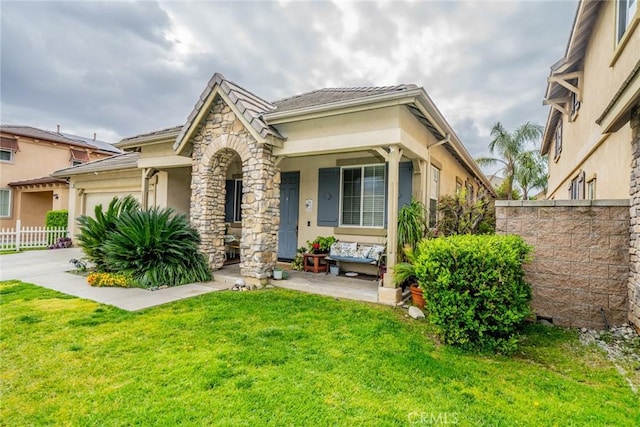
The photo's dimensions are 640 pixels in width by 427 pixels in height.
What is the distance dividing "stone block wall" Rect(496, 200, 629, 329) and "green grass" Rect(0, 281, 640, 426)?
52 cm

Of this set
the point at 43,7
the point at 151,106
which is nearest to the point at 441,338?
the point at 43,7

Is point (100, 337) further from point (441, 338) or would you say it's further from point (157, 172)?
point (157, 172)

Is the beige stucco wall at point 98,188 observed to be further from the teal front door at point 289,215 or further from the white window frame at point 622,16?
the white window frame at point 622,16

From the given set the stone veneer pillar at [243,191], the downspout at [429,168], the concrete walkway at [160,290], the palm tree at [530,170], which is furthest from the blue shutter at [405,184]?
the palm tree at [530,170]

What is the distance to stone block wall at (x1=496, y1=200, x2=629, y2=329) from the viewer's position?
186 inches

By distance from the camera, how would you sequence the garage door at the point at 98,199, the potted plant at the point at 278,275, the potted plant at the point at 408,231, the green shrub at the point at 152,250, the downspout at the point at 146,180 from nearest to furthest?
the potted plant at the point at 408,231 < the green shrub at the point at 152,250 < the potted plant at the point at 278,275 < the downspout at the point at 146,180 < the garage door at the point at 98,199

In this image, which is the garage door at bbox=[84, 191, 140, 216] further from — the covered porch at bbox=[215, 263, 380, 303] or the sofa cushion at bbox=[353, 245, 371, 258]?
the sofa cushion at bbox=[353, 245, 371, 258]

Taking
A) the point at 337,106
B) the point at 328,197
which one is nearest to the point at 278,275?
the point at 328,197

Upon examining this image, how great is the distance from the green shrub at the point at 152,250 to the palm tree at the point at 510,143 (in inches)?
818

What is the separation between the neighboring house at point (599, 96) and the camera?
15.7 feet

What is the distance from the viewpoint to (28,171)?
19531mm

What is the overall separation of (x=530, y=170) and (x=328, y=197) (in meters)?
18.8

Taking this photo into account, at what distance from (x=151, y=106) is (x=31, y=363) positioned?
1949 centimetres

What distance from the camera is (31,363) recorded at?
3.55m
